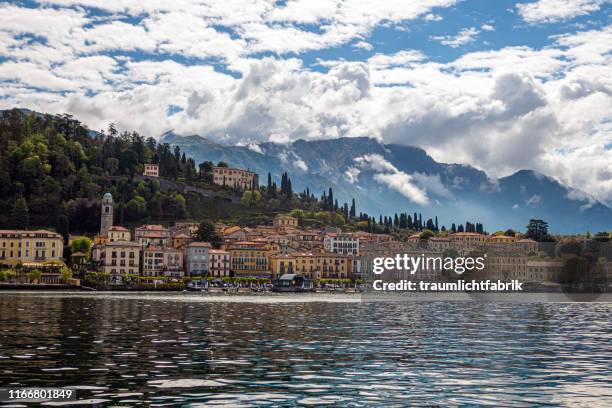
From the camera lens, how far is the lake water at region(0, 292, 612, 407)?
2544 cm

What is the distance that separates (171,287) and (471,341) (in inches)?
5068

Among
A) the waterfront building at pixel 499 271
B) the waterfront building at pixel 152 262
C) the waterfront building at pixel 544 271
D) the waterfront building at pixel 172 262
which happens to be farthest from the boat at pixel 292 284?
the waterfront building at pixel 544 271

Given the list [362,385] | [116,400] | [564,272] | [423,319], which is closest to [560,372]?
[362,385]

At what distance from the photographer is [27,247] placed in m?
191

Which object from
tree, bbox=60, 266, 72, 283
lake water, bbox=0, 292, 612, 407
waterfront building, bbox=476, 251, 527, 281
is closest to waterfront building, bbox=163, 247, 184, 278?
tree, bbox=60, 266, 72, 283

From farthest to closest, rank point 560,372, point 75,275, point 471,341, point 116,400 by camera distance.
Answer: point 75,275
point 471,341
point 560,372
point 116,400

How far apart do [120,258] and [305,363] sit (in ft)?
531

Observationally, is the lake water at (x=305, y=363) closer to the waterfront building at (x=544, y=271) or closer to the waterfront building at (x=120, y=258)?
the waterfront building at (x=120, y=258)

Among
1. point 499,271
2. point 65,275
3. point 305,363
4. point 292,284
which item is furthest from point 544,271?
point 305,363

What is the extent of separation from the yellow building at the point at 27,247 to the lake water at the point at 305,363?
461 ft

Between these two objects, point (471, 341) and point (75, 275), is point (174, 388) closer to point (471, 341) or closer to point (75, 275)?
point (471, 341)

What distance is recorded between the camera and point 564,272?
183 meters

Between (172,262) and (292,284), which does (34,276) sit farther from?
(292,284)

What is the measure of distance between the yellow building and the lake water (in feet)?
461
